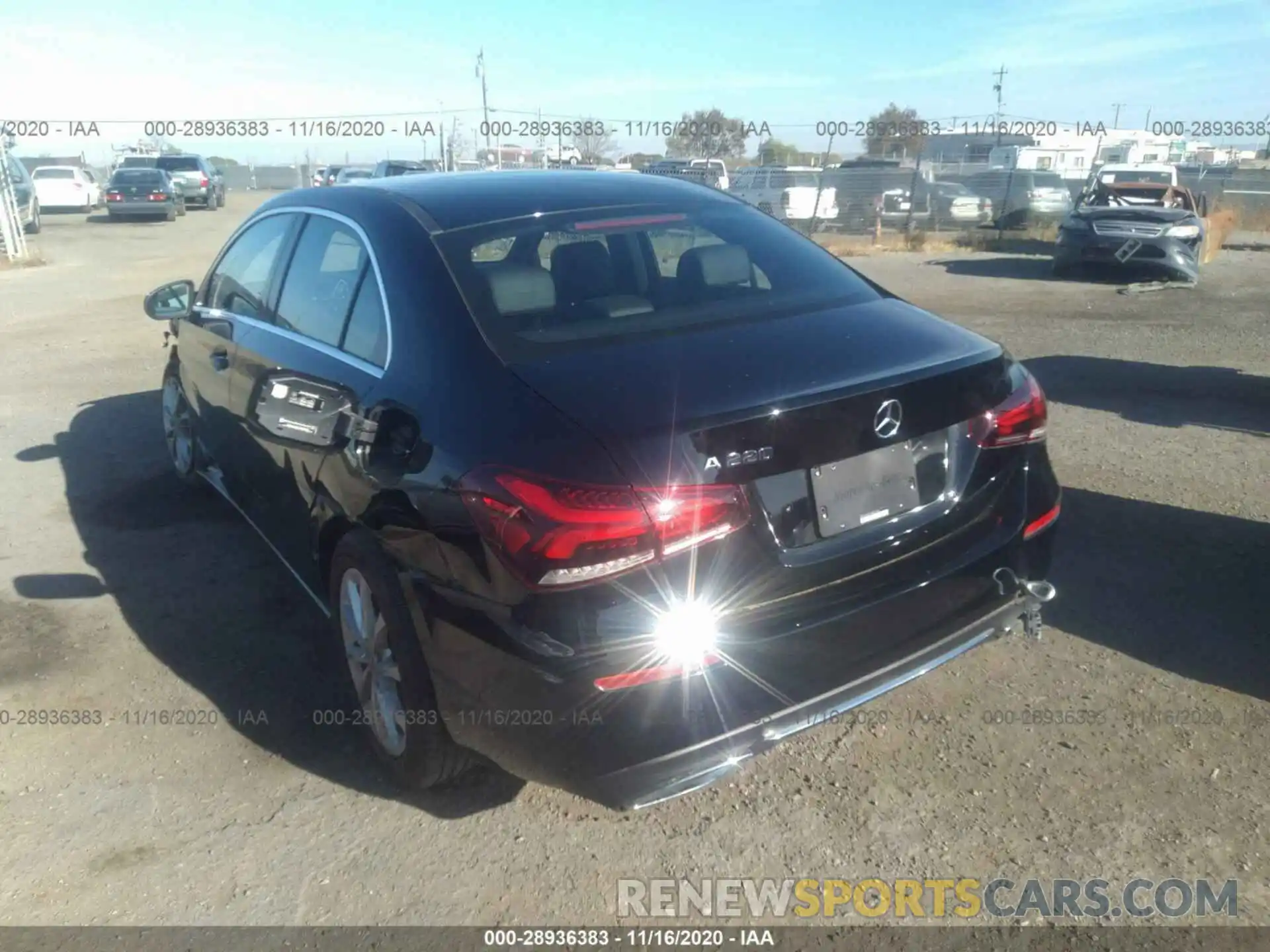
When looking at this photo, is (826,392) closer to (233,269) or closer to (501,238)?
(501,238)

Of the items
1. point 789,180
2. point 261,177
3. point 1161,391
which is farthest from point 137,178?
point 261,177

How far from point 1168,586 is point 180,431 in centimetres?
503

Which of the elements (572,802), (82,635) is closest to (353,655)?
(572,802)

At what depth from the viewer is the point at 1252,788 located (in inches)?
121

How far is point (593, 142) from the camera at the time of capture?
48656mm

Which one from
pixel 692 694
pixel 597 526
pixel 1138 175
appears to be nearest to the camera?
pixel 597 526

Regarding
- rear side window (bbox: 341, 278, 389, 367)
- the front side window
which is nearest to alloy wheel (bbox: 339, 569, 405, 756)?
rear side window (bbox: 341, 278, 389, 367)

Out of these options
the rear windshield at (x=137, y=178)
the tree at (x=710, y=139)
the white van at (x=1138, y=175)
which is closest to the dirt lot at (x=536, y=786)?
the white van at (x=1138, y=175)

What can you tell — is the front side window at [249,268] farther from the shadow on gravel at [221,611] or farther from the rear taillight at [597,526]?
the rear taillight at [597,526]

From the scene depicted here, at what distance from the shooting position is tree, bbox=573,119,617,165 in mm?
34594

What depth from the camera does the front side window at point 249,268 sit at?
428 cm

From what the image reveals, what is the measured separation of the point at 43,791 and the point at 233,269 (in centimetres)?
245

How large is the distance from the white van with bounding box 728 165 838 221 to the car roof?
2038 cm

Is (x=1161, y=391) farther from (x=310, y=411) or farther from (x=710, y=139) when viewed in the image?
(x=710, y=139)
